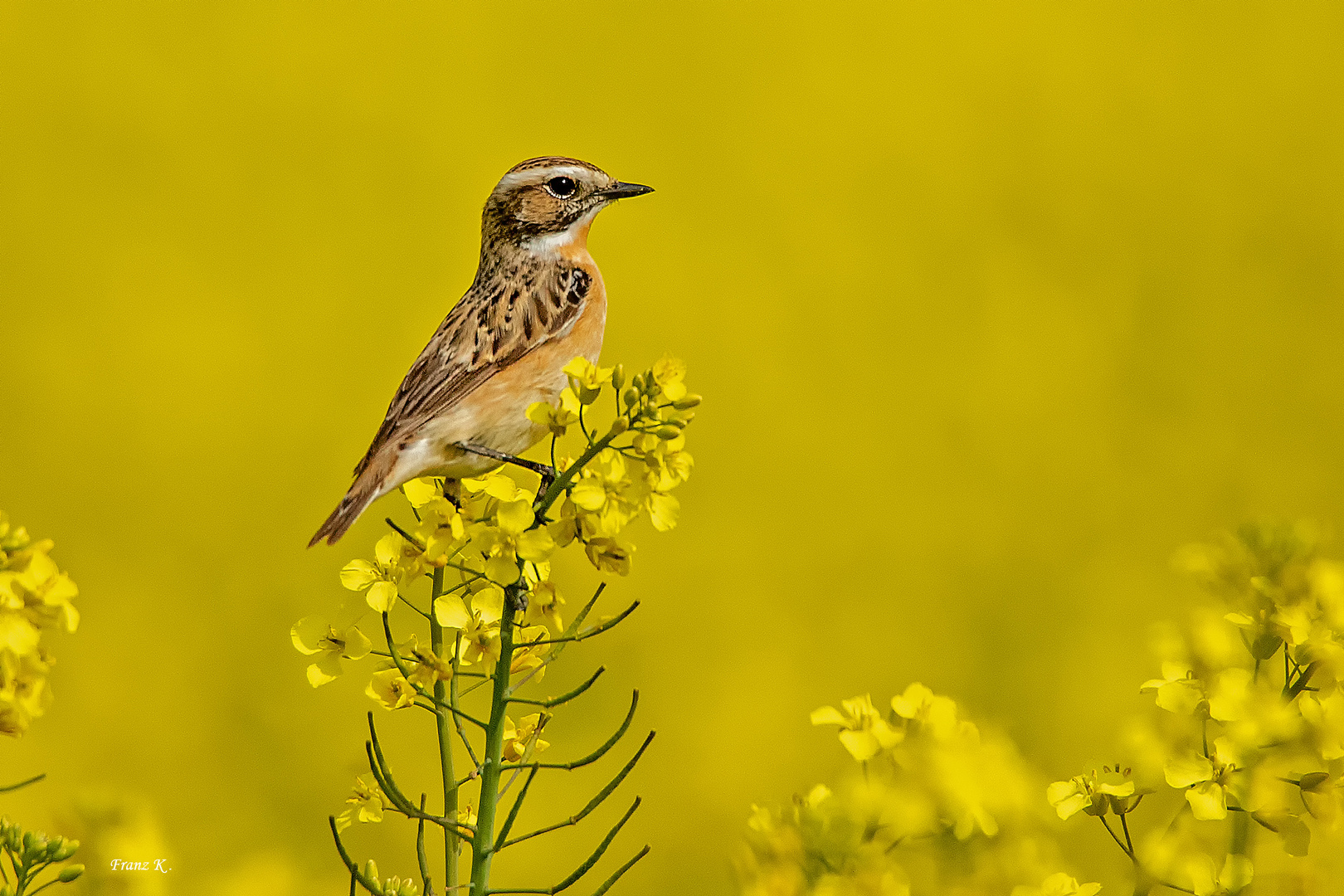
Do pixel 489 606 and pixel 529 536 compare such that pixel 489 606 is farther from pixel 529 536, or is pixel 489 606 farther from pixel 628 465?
pixel 628 465

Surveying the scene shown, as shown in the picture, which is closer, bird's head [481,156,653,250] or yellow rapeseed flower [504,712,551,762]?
yellow rapeseed flower [504,712,551,762]

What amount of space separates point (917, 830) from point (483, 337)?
146 cm

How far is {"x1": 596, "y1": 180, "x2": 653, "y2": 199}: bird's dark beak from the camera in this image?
2.73m

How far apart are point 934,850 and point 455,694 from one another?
0.67 metres

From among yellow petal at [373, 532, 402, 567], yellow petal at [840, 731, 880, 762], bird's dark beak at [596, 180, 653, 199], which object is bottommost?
yellow petal at [840, 731, 880, 762]

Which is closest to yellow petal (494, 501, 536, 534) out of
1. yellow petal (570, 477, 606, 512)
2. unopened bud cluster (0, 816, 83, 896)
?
yellow petal (570, 477, 606, 512)

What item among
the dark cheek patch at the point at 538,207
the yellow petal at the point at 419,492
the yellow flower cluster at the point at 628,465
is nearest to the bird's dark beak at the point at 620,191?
the dark cheek patch at the point at 538,207

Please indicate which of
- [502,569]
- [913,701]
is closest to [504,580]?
[502,569]

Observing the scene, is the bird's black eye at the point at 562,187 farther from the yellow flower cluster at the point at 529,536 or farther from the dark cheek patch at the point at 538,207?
the yellow flower cluster at the point at 529,536

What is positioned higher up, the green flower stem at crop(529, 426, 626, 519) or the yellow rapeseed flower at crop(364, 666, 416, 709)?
the green flower stem at crop(529, 426, 626, 519)

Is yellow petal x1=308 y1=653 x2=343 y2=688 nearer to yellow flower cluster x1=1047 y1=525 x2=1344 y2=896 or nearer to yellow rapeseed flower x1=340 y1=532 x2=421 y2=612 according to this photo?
yellow rapeseed flower x1=340 y1=532 x2=421 y2=612

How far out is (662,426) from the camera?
1.52 metres

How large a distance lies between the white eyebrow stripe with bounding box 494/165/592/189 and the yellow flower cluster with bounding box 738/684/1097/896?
1562 millimetres

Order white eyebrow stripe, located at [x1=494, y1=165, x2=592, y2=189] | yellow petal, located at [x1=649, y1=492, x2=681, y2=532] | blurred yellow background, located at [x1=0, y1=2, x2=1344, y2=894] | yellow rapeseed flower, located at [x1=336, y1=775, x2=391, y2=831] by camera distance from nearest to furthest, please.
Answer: yellow petal, located at [x1=649, y1=492, x2=681, y2=532]
yellow rapeseed flower, located at [x1=336, y1=775, x2=391, y2=831]
white eyebrow stripe, located at [x1=494, y1=165, x2=592, y2=189]
blurred yellow background, located at [x1=0, y1=2, x2=1344, y2=894]
